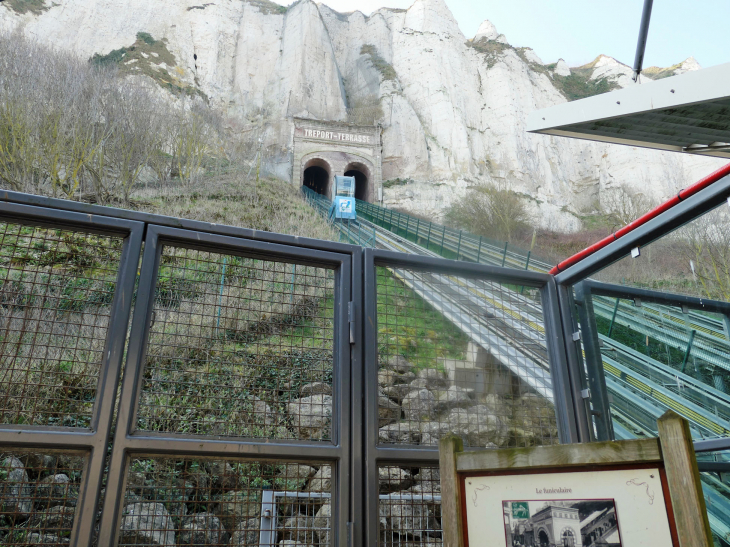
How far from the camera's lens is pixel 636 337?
109 inches

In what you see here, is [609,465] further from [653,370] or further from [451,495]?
[653,370]

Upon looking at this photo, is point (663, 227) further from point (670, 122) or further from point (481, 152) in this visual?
point (481, 152)

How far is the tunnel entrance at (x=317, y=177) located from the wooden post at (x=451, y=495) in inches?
1321

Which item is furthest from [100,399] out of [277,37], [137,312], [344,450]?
[277,37]

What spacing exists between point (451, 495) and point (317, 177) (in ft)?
124

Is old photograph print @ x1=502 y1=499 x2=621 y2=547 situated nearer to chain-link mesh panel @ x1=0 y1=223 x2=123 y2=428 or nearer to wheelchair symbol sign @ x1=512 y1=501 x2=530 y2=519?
wheelchair symbol sign @ x1=512 y1=501 x2=530 y2=519

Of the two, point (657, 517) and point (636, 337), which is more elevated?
point (636, 337)

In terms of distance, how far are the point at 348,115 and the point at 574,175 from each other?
18.1 metres

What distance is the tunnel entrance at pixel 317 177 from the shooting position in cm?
3497

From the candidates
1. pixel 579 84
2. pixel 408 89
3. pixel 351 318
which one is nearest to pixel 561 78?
pixel 579 84

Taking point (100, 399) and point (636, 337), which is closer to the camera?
point (100, 399)

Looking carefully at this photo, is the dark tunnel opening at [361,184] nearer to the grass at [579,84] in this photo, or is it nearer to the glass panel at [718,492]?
the grass at [579,84]

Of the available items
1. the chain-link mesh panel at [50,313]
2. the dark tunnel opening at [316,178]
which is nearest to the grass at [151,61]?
the dark tunnel opening at [316,178]

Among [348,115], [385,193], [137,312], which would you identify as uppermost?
[348,115]
